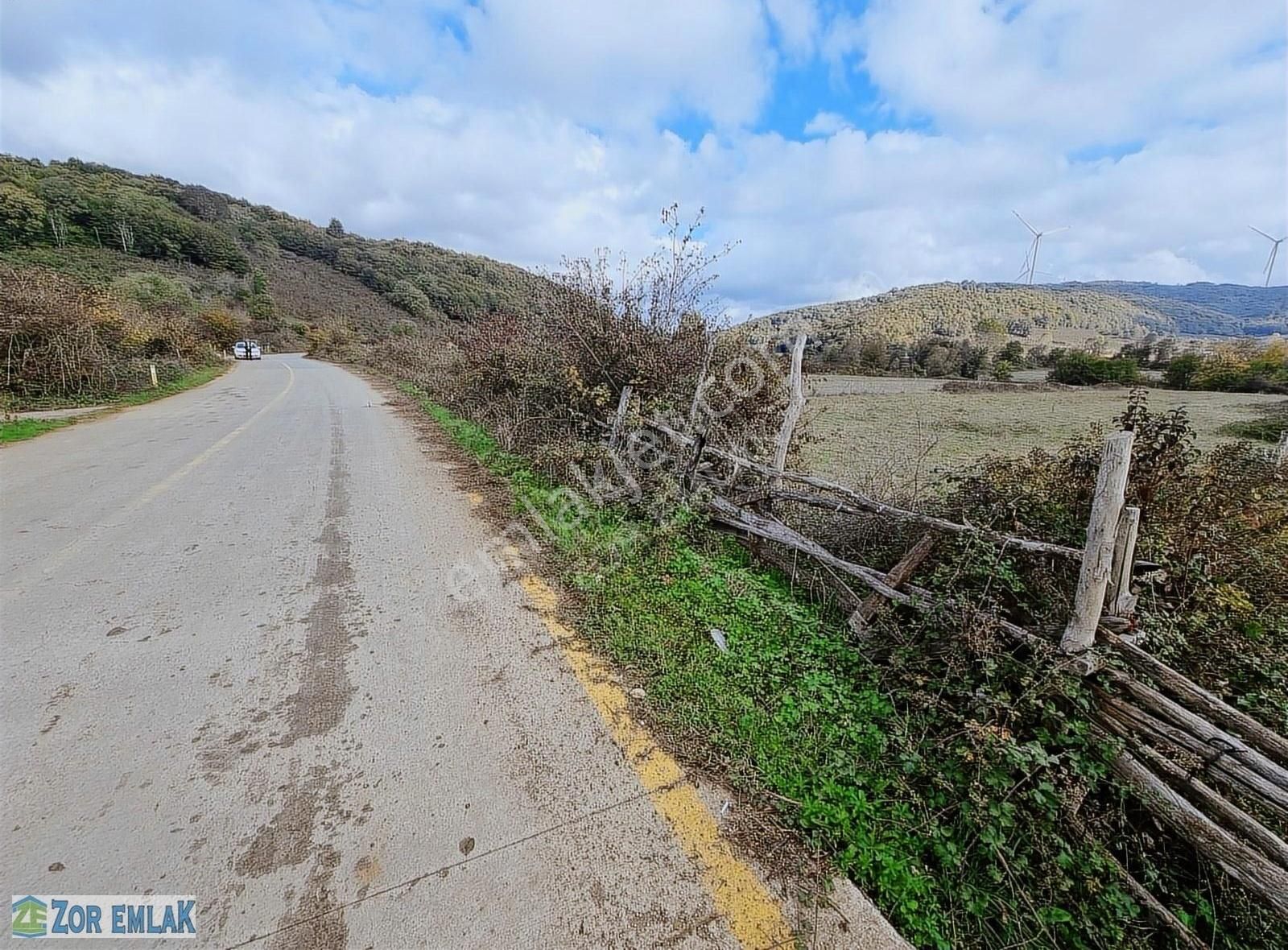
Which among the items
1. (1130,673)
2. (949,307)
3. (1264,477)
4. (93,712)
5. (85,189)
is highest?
(85,189)

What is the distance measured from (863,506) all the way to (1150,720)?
1519 millimetres

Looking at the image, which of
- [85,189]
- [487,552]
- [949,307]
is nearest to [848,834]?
[487,552]

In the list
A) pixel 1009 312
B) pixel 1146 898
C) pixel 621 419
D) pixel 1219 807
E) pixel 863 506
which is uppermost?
pixel 1009 312

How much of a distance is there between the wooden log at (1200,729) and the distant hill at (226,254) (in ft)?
106

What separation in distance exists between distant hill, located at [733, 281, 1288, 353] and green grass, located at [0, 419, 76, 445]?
22.5 metres

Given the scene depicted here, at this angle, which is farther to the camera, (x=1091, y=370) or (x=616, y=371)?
(x=1091, y=370)

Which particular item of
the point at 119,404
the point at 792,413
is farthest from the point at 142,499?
the point at 119,404

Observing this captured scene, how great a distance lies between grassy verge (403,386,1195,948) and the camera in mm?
1611

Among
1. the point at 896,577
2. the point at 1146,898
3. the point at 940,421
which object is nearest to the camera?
the point at 1146,898

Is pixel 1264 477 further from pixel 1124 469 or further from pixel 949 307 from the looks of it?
pixel 949 307

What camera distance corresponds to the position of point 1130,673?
1876mm

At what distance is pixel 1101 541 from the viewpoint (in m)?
1.91

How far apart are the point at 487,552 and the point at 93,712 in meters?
2.14

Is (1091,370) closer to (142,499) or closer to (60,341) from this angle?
(142,499)
